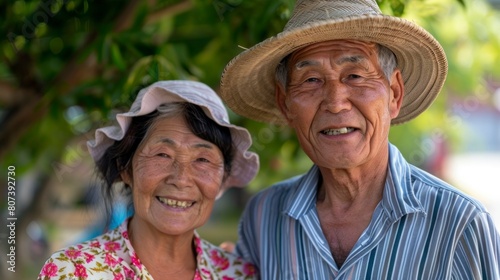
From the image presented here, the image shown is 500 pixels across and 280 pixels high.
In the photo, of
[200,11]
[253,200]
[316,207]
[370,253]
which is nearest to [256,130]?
[200,11]

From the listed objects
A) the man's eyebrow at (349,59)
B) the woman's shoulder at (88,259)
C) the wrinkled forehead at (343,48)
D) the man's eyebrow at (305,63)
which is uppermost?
the wrinkled forehead at (343,48)

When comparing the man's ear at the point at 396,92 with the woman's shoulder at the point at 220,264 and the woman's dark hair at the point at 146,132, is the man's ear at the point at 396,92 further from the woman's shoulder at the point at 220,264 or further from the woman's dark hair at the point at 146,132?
the woman's shoulder at the point at 220,264

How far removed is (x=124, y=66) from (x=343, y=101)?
106cm

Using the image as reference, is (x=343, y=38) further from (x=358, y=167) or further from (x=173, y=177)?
(x=173, y=177)

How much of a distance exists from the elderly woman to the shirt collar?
9.5 inches

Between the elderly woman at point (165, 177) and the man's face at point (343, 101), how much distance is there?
1.05ft

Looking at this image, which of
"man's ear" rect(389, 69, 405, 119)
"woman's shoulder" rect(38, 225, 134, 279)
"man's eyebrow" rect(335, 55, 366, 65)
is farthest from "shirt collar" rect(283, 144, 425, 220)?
"woman's shoulder" rect(38, 225, 134, 279)

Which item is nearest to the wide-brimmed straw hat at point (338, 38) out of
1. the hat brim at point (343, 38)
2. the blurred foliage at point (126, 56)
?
the hat brim at point (343, 38)

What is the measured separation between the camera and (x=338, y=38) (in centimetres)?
235

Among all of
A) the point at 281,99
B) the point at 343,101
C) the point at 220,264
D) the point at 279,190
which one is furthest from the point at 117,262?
the point at 343,101

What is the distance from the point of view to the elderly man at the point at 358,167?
2.23 meters

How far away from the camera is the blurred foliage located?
3.02m

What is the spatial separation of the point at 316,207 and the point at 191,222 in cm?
42

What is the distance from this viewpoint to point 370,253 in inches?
91.1
